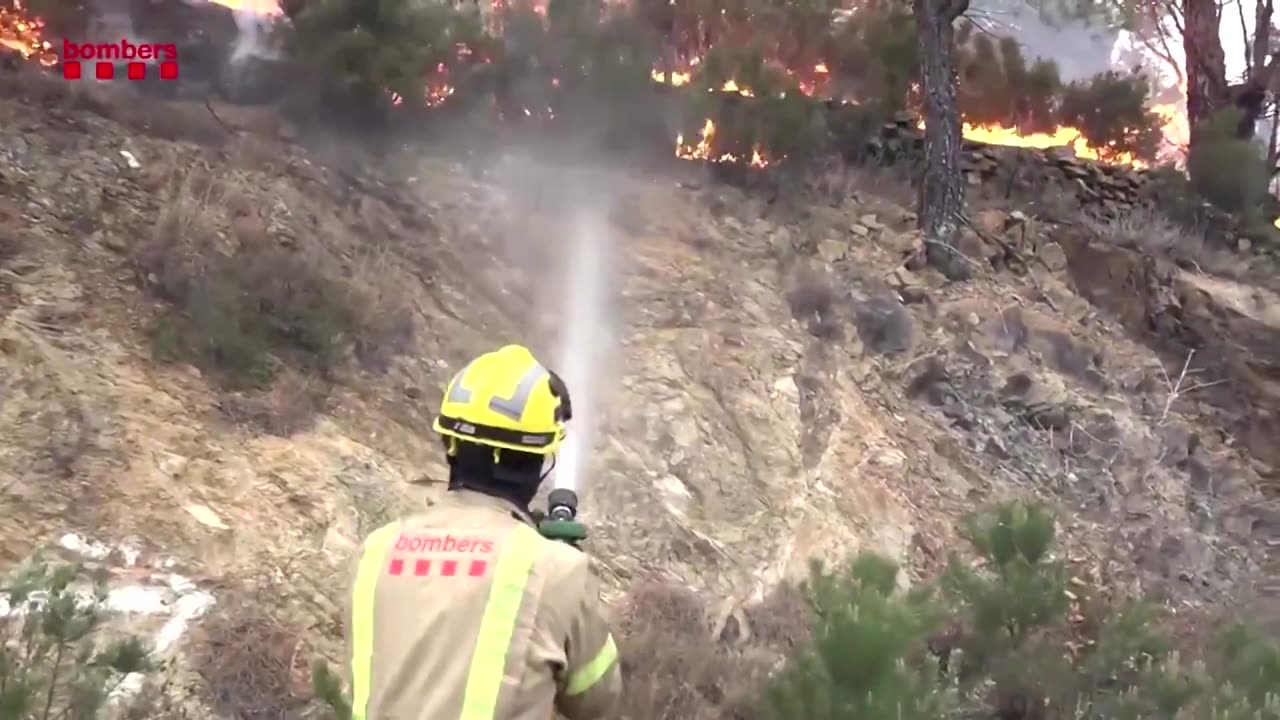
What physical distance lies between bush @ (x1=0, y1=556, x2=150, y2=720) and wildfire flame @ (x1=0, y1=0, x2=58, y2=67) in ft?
16.1

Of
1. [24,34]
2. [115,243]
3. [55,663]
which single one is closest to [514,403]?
[55,663]

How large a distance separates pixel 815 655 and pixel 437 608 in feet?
6.17

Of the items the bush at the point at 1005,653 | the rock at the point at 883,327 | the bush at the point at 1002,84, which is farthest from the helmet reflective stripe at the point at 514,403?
the bush at the point at 1002,84

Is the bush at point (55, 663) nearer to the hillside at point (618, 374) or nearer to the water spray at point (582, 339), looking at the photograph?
the hillside at point (618, 374)

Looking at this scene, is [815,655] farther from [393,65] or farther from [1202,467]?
[1202,467]

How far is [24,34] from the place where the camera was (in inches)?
290

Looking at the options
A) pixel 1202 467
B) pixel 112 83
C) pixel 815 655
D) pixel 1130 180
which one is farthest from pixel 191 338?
pixel 1130 180

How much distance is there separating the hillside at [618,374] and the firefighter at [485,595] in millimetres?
2412

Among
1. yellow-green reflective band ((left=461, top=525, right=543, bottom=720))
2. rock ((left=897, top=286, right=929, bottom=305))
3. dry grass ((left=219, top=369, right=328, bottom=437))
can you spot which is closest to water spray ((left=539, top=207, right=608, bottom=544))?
dry grass ((left=219, top=369, right=328, bottom=437))

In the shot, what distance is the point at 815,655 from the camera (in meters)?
3.77

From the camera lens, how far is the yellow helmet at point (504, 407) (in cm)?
243

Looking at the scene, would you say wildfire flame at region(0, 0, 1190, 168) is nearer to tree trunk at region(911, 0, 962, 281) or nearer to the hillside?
the hillside

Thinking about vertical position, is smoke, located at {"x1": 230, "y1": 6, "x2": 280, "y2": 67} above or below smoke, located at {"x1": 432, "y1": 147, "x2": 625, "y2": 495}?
above

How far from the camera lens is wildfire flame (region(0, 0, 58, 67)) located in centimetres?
732
